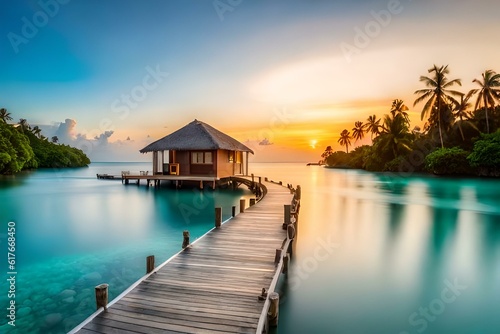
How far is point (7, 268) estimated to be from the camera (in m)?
7.84

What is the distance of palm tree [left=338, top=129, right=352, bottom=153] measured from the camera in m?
82.9

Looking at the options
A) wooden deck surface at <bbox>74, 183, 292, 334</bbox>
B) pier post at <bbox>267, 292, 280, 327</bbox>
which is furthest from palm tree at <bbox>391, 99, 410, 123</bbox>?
pier post at <bbox>267, 292, 280, 327</bbox>

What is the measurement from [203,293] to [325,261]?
5.24 meters

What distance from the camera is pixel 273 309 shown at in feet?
15.1

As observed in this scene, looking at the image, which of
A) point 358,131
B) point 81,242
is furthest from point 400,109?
point 81,242

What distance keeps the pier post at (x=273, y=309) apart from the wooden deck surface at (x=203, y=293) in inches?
7.6

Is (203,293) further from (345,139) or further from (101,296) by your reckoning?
(345,139)

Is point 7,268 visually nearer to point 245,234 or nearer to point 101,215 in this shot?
point 245,234

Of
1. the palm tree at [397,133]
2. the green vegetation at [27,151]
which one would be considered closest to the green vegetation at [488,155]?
the palm tree at [397,133]

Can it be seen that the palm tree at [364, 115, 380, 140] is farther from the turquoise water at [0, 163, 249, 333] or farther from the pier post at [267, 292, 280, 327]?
the pier post at [267, 292, 280, 327]

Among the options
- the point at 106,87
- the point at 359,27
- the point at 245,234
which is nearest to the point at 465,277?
the point at 245,234

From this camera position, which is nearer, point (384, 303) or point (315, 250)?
point (384, 303)

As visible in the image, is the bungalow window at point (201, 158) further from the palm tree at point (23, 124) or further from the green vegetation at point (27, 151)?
the palm tree at point (23, 124)

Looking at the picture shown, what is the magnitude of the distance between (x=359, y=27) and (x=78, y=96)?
24.6 metres
